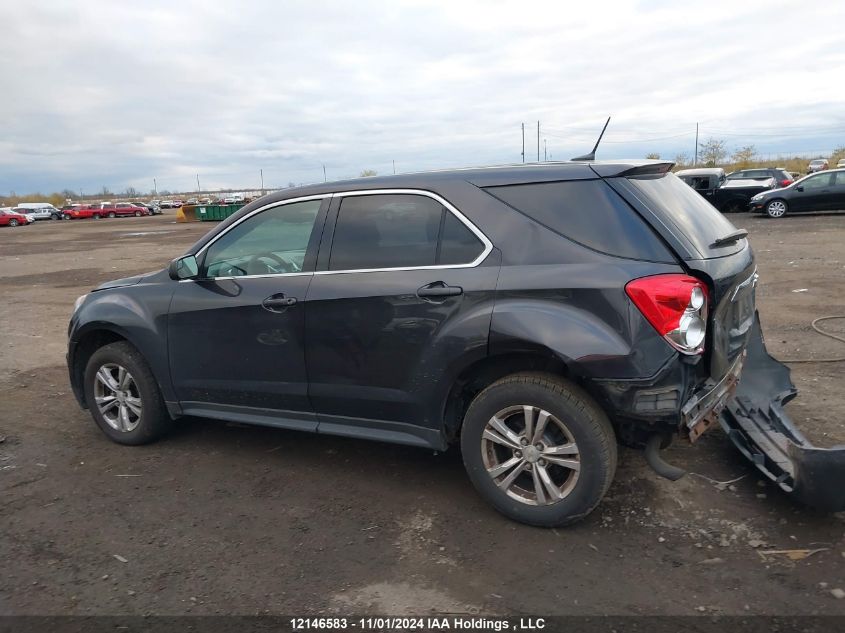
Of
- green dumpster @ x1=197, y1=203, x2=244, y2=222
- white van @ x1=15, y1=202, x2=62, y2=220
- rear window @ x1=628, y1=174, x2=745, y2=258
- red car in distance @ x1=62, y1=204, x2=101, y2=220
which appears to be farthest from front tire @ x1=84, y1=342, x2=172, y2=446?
red car in distance @ x1=62, y1=204, x2=101, y2=220

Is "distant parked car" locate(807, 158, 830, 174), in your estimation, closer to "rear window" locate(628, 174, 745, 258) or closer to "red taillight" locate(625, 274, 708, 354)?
"rear window" locate(628, 174, 745, 258)

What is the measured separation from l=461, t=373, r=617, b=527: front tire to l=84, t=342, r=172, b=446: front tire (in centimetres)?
239

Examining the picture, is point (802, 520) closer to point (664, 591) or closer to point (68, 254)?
point (664, 591)

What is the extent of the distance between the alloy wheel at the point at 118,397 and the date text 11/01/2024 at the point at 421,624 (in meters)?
2.49

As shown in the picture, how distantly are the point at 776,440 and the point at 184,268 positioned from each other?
381 cm

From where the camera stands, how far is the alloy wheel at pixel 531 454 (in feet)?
10.6

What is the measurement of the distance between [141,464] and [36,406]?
6.41 ft

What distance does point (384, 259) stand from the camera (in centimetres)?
368

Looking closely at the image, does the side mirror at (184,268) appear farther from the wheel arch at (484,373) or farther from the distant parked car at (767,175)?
the distant parked car at (767,175)

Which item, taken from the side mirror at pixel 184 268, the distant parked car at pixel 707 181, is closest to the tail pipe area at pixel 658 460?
the side mirror at pixel 184 268

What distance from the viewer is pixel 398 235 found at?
3.69 metres

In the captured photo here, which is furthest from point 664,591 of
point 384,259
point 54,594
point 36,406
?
point 36,406

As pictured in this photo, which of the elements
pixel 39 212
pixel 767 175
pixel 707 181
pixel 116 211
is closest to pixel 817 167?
pixel 767 175

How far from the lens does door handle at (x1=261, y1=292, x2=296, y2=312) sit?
3859 millimetres
